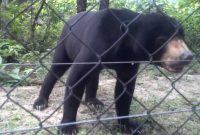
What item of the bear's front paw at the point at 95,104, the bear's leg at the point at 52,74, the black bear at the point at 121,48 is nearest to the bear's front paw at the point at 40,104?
Answer: the bear's leg at the point at 52,74

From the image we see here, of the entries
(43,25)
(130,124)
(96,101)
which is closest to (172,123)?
(130,124)

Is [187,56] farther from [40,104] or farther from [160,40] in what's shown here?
[40,104]

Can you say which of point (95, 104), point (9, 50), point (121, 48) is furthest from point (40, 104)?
point (9, 50)

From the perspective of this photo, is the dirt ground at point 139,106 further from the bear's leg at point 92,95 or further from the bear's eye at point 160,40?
the bear's eye at point 160,40

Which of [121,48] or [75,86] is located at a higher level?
[121,48]

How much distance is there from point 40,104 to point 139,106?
2.80ft

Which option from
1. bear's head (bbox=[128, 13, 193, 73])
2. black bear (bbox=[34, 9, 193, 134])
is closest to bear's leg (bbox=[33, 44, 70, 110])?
black bear (bbox=[34, 9, 193, 134])

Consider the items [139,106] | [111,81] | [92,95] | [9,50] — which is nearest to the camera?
[139,106]

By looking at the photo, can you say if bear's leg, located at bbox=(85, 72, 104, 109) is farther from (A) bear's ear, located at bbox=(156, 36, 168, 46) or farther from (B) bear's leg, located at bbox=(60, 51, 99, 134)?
(A) bear's ear, located at bbox=(156, 36, 168, 46)

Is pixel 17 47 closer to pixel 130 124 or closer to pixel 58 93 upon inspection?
pixel 58 93

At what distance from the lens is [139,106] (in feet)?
13.2

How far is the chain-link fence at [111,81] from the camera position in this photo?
2.69 metres

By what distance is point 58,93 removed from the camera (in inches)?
173

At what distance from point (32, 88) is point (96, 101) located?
80 cm
